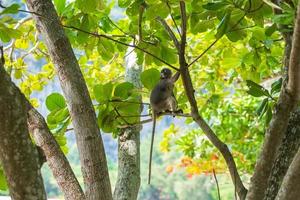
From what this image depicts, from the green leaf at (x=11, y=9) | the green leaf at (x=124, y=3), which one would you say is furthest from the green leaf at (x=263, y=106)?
the green leaf at (x=11, y=9)

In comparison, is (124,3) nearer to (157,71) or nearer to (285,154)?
(157,71)

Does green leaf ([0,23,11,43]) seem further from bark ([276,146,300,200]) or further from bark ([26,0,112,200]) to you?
bark ([276,146,300,200])

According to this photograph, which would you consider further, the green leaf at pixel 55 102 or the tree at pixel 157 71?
the green leaf at pixel 55 102

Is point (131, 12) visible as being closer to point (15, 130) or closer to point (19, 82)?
point (15, 130)

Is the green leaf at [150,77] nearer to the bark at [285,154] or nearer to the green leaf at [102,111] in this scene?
the green leaf at [102,111]

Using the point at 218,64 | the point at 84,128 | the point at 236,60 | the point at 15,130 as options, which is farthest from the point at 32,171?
the point at 218,64

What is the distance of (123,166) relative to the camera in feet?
4.92

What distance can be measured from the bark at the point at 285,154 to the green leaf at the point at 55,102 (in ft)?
1.55

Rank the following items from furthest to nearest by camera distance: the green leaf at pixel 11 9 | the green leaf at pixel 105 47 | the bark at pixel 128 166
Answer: the bark at pixel 128 166 < the green leaf at pixel 105 47 < the green leaf at pixel 11 9

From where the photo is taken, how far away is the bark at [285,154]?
858 mm

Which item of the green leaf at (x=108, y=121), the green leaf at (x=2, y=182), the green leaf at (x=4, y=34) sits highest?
the green leaf at (x=4, y=34)

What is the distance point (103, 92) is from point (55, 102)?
0.37 ft

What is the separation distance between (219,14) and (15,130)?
0.51m

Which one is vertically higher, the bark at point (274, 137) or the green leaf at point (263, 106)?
the green leaf at point (263, 106)
